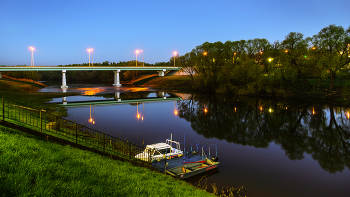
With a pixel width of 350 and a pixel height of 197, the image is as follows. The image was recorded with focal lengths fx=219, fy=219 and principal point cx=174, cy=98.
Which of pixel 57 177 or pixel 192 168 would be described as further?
pixel 192 168

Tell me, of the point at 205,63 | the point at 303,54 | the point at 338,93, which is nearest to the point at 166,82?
the point at 205,63

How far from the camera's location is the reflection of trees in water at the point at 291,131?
64.3 ft

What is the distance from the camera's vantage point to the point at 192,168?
1452 centimetres

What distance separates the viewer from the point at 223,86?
2709 inches

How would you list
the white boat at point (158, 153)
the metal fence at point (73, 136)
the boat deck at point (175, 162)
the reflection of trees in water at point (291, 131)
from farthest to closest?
the reflection of trees in water at point (291, 131)
the white boat at point (158, 153)
the boat deck at point (175, 162)
the metal fence at point (73, 136)

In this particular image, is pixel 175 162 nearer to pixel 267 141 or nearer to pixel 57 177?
pixel 57 177

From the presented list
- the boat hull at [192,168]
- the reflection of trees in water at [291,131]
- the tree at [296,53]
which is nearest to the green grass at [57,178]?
the boat hull at [192,168]

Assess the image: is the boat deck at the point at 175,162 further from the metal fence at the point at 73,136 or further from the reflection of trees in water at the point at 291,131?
the reflection of trees in water at the point at 291,131

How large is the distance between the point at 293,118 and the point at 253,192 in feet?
82.8

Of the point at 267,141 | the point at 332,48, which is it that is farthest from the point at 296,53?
the point at 267,141

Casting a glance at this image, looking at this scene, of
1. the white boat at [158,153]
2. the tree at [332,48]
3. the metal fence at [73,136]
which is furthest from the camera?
the tree at [332,48]

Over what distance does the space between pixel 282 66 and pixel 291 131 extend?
117 ft

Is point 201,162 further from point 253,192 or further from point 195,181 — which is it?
point 253,192

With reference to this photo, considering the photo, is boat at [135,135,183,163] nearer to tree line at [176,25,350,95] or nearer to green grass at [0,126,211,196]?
green grass at [0,126,211,196]
